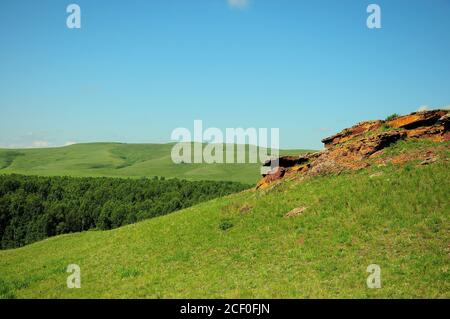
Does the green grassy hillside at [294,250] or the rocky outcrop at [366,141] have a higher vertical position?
the rocky outcrop at [366,141]

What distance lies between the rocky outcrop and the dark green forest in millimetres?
81727

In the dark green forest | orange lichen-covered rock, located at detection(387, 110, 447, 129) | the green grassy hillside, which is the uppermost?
orange lichen-covered rock, located at detection(387, 110, 447, 129)

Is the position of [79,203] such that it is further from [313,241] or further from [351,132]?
[313,241]

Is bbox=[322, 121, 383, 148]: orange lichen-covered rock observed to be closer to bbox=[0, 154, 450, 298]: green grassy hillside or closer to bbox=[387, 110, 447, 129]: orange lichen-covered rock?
bbox=[387, 110, 447, 129]: orange lichen-covered rock

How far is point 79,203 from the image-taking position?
122m

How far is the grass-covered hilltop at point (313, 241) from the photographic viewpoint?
56.5 feet

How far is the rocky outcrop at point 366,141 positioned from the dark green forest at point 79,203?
81727mm

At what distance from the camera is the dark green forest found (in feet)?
365

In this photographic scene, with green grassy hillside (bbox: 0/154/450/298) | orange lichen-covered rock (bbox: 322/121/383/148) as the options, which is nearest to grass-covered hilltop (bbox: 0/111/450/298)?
green grassy hillside (bbox: 0/154/450/298)

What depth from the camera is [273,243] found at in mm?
23750

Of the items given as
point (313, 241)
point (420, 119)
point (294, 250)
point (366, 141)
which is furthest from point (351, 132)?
point (294, 250)

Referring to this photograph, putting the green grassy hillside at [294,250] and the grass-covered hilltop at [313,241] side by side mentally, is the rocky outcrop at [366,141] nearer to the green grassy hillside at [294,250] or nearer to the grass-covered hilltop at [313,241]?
the grass-covered hilltop at [313,241]

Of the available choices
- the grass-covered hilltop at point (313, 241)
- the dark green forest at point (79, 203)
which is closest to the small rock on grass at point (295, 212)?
the grass-covered hilltop at point (313, 241)
